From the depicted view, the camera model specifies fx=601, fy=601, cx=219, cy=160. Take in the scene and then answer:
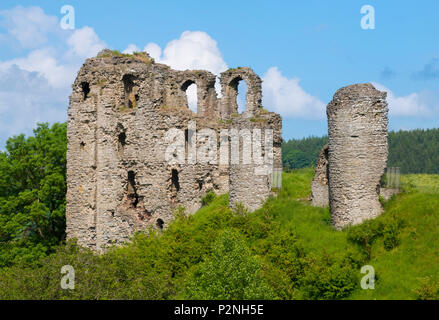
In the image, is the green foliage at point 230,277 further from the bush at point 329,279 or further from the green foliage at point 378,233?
the green foliage at point 378,233

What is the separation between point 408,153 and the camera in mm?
84500

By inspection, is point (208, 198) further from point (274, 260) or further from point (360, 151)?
point (360, 151)

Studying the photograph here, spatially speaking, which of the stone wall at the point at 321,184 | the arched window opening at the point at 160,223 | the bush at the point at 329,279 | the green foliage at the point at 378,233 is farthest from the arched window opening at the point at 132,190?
the green foliage at the point at 378,233

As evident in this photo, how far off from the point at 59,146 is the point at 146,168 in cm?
884

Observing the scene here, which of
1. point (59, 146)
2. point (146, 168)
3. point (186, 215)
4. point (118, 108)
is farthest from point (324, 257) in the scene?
point (59, 146)

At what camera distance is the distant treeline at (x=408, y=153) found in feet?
266

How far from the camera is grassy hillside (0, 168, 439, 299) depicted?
59.0 ft

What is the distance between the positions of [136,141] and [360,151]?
12.5 m

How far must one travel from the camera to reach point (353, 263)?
61.2 feet

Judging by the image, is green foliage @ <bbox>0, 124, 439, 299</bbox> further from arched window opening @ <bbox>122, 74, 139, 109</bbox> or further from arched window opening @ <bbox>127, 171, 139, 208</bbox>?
arched window opening @ <bbox>122, 74, 139, 109</bbox>

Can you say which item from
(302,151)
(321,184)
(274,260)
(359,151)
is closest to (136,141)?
(321,184)

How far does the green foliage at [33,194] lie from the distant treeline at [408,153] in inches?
1808
